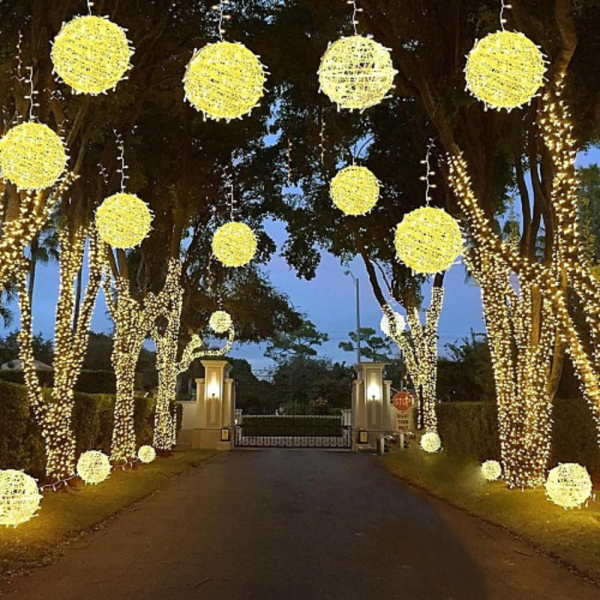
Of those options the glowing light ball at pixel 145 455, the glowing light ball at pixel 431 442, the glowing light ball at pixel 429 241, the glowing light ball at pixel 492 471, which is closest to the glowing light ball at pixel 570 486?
the glowing light ball at pixel 429 241

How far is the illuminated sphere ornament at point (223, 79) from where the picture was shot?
614 cm

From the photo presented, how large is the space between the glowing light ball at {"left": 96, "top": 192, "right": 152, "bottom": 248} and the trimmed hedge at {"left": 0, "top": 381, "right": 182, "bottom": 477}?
2.28 m

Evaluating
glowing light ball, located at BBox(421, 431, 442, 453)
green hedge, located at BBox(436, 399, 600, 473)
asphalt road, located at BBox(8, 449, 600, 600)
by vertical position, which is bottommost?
asphalt road, located at BBox(8, 449, 600, 600)

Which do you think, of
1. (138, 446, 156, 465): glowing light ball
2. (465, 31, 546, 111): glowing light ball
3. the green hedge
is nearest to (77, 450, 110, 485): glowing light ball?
(138, 446, 156, 465): glowing light ball

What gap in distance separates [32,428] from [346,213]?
5275 millimetres

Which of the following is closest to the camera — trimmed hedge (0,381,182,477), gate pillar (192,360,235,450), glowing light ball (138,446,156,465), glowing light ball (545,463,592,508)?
glowing light ball (545,463,592,508)

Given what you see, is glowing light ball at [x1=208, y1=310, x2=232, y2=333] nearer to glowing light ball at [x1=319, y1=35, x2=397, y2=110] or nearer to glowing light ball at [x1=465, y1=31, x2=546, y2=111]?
glowing light ball at [x1=319, y1=35, x2=397, y2=110]

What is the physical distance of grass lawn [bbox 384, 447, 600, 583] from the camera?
6.43m

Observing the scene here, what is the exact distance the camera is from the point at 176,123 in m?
14.6

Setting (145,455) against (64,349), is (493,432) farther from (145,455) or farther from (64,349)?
(64,349)

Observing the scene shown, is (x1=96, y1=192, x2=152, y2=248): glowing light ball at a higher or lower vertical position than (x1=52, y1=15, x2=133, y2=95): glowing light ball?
lower

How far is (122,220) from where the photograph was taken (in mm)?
9016

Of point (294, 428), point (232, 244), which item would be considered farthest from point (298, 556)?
point (294, 428)

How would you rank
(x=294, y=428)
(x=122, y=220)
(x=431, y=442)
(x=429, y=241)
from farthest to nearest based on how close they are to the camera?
(x=294, y=428)
(x=431, y=442)
(x=122, y=220)
(x=429, y=241)
